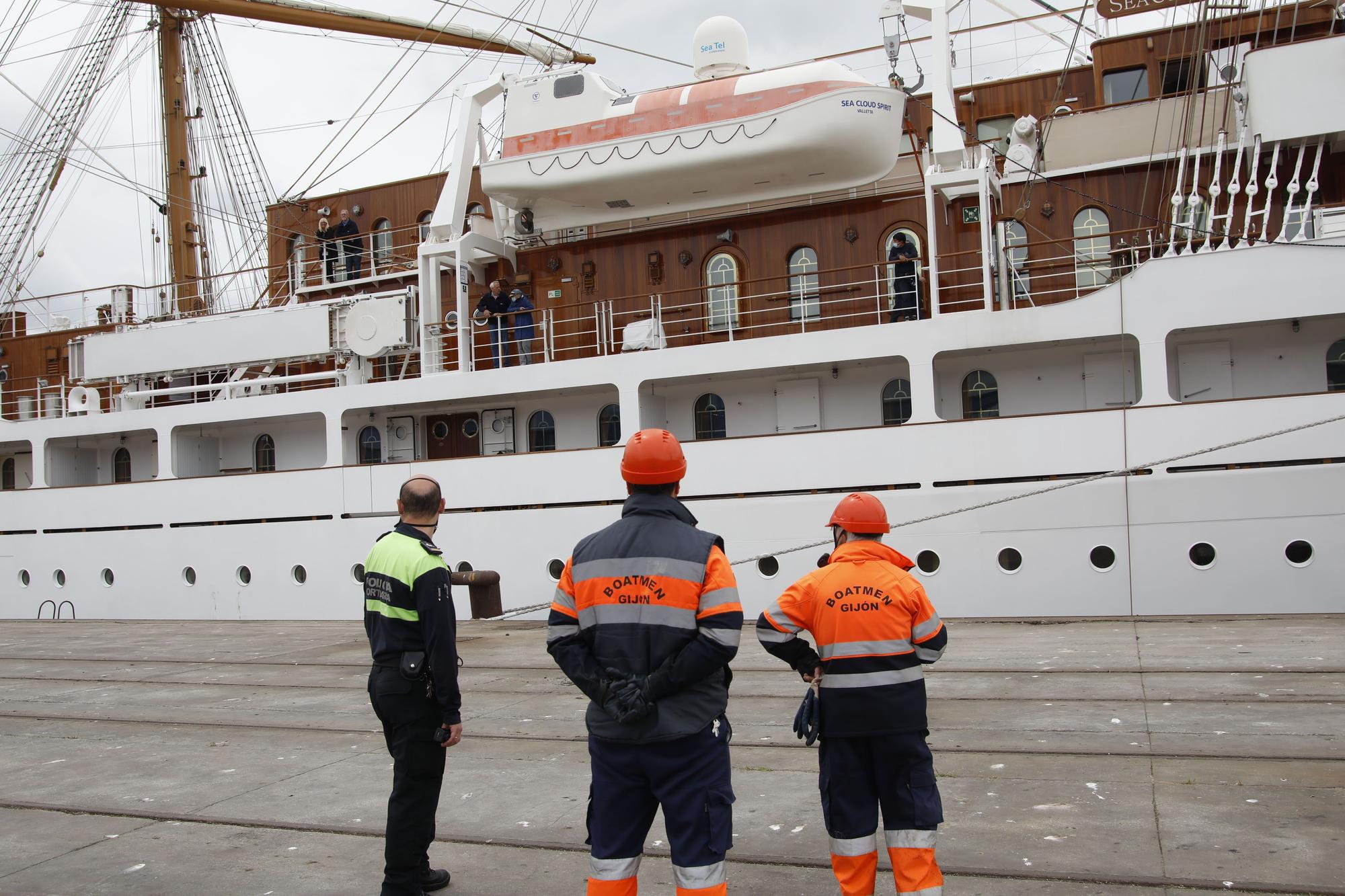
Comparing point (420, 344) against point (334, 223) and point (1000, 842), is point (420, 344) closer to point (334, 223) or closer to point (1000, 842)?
point (334, 223)

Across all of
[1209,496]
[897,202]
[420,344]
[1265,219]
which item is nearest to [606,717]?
[1209,496]

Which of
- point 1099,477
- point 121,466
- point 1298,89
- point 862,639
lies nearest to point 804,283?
point 1099,477

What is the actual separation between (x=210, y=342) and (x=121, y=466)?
350 cm

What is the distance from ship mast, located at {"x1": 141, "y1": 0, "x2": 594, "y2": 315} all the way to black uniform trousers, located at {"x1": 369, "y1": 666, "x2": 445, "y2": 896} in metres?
19.0

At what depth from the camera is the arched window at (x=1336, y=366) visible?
12164 mm

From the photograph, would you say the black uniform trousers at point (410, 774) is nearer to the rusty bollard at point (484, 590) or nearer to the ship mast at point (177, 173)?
the rusty bollard at point (484, 590)

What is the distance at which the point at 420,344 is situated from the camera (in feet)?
54.3

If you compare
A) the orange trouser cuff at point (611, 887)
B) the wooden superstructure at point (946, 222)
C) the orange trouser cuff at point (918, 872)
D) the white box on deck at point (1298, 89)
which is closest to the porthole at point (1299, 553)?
the wooden superstructure at point (946, 222)

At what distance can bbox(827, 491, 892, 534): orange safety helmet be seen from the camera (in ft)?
13.5

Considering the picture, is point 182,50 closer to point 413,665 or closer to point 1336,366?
point 1336,366

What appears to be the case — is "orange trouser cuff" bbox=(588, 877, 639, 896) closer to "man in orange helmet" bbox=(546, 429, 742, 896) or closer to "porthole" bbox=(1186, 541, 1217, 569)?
"man in orange helmet" bbox=(546, 429, 742, 896)

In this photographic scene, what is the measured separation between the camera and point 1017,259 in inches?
540

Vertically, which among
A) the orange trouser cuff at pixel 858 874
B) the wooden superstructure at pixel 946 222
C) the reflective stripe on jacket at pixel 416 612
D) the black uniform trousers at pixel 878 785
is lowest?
the orange trouser cuff at pixel 858 874

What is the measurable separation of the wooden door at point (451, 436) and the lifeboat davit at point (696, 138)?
312 centimetres
